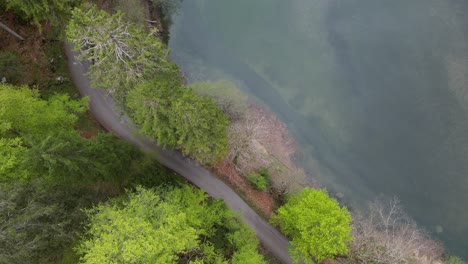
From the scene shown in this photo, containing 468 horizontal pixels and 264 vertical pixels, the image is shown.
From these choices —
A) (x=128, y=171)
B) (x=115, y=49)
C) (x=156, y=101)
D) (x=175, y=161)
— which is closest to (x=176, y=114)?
(x=156, y=101)

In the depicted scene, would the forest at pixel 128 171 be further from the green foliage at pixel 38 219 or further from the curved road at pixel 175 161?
the curved road at pixel 175 161

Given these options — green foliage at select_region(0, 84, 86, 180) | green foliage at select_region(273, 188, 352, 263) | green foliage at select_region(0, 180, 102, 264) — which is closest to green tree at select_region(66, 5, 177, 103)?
green foliage at select_region(0, 84, 86, 180)

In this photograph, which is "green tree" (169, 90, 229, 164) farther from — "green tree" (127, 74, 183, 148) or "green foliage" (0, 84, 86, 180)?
"green foliage" (0, 84, 86, 180)

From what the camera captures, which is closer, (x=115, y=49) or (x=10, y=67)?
(x=115, y=49)

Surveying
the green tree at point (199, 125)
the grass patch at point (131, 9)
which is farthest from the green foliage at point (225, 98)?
the grass patch at point (131, 9)

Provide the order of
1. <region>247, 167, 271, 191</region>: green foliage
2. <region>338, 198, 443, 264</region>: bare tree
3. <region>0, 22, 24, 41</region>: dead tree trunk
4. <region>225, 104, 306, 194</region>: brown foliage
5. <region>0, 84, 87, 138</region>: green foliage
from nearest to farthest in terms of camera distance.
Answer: <region>0, 84, 87, 138</region>: green foliage → <region>0, 22, 24, 41</region>: dead tree trunk → <region>338, 198, 443, 264</region>: bare tree → <region>225, 104, 306, 194</region>: brown foliage → <region>247, 167, 271, 191</region>: green foliage

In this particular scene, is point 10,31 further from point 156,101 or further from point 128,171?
point 156,101
